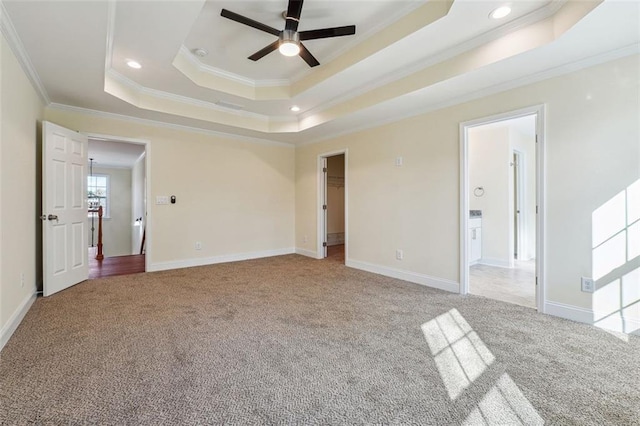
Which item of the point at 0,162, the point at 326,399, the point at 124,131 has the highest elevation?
the point at 124,131

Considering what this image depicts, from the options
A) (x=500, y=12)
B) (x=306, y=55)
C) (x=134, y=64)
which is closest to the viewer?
(x=500, y=12)

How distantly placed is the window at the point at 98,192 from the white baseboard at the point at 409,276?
9255 millimetres

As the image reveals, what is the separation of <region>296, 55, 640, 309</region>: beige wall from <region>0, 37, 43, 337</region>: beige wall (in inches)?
162

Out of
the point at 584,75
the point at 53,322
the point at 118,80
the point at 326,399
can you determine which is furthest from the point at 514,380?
the point at 118,80

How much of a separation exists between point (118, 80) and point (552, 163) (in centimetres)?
509

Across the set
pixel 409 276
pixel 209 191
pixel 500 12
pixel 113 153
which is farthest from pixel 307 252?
pixel 113 153

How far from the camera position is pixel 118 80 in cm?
352

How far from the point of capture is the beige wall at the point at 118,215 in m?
9.53

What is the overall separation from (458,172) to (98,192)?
36.6ft

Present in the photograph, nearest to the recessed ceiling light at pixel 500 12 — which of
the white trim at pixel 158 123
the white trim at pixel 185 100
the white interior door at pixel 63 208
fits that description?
the white trim at pixel 185 100

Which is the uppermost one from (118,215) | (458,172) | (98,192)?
(98,192)

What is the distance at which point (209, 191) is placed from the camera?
5.13 m

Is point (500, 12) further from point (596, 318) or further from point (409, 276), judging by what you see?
point (409, 276)

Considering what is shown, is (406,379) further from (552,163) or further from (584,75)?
(584,75)
